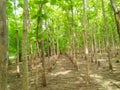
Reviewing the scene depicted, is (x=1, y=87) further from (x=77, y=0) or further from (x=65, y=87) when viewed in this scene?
(x=77, y=0)

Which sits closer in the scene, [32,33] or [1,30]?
[1,30]

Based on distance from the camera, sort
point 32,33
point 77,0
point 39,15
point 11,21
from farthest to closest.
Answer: point 11,21, point 77,0, point 32,33, point 39,15

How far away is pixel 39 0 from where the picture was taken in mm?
10352

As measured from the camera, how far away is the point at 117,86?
10.8 metres

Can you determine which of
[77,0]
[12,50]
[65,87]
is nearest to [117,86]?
[65,87]

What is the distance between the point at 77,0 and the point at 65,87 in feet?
34.6

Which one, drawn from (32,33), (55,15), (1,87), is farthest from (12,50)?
(1,87)

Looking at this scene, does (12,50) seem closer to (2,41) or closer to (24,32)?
(24,32)

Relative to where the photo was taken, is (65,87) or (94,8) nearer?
(65,87)

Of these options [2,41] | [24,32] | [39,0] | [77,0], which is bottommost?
[2,41]

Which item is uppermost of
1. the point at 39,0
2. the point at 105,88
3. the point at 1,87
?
the point at 39,0

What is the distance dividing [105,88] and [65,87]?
2.31 meters

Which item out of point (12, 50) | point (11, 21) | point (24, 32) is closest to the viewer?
point (24, 32)

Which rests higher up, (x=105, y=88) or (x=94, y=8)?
(x=94, y=8)
